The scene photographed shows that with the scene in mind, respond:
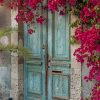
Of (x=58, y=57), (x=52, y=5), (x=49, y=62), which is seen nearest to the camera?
(x=52, y=5)

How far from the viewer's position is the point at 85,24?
738 centimetres

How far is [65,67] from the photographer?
793 centimetres

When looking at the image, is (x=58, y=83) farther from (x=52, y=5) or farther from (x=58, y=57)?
(x=52, y=5)

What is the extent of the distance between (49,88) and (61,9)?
1.71m

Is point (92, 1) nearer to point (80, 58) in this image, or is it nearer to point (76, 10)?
point (76, 10)

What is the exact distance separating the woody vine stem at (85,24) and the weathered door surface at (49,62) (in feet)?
0.86

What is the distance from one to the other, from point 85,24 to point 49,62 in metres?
1.33

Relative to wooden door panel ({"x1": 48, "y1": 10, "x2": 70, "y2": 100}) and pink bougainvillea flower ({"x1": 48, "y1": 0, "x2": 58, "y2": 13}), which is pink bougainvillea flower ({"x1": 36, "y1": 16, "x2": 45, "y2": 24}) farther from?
pink bougainvillea flower ({"x1": 48, "y1": 0, "x2": 58, "y2": 13})

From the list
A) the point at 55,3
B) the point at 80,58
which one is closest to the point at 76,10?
the point at 55,3

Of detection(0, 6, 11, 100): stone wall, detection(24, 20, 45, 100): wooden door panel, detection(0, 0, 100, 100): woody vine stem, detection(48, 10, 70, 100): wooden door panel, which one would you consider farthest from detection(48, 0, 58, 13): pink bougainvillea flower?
detection(0, 6, 11, 100): stone wall

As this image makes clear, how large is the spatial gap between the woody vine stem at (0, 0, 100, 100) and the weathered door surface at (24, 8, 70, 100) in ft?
0.86

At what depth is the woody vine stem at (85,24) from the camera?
667cm

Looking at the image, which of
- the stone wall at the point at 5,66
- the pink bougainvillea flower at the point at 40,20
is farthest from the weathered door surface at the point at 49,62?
the stone wall at the point at 5,66

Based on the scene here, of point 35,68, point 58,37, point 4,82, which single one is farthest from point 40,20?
point 4,82
